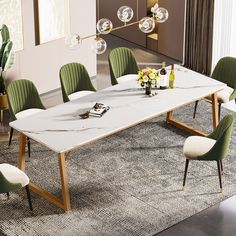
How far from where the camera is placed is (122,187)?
8094 mm

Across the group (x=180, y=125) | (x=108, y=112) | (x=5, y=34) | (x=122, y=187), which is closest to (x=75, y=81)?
(x=5, y=34)

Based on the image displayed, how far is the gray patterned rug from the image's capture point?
740cm

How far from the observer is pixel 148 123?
972cm

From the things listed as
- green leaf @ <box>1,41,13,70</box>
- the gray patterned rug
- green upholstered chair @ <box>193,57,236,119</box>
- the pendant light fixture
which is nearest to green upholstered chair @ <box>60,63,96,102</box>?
the gray patterned rug

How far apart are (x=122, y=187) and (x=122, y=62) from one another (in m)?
2.38

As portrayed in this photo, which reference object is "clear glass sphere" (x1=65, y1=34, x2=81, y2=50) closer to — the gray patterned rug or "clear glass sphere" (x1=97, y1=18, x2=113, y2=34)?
"clear glass sphere" (x1=97, y1=18, x2=113, y2=34)

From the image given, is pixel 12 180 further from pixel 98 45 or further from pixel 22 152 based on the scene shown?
pixel 98 45

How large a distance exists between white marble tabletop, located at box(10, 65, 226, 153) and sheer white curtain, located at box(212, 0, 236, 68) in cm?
178

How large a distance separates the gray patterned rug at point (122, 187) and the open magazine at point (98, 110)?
764 mm

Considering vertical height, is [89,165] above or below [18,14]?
below

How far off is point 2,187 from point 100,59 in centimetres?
536

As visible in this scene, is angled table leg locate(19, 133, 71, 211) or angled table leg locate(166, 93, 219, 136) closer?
angled table leg locate(19, 133, 71, 211)

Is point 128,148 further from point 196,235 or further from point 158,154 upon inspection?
point 196,235

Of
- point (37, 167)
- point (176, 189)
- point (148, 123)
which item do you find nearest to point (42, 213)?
point (37, 167)
